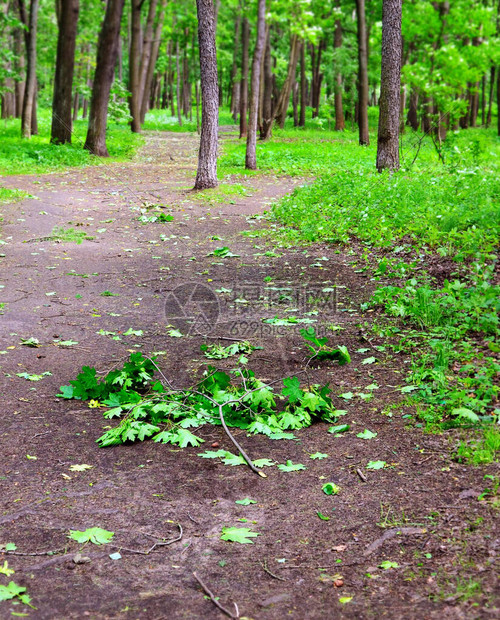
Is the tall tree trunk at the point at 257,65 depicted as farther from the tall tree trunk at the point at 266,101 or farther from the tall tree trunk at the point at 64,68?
the tall tree trunk at the point at 266,101

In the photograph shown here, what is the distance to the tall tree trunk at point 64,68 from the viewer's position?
20.1 meters

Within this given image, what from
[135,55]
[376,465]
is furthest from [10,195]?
[135,55]

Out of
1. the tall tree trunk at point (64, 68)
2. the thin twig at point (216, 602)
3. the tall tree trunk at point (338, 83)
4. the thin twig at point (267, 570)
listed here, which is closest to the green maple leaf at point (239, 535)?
the thin twig at point (267, 570)

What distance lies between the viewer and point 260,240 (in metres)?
10.4

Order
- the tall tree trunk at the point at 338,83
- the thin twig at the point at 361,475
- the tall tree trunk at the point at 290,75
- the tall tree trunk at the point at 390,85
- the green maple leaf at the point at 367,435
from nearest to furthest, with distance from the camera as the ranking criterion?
the thin twig at the point at 361,475 → the green maple leaf at the point at 367,435 → the tall tree trunk at the point at 390,85 → the tall tree trunk at the point at 290,75 → the tall tree trunk at the point at 338,83

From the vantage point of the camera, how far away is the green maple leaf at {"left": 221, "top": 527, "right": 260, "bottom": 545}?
3203 mm

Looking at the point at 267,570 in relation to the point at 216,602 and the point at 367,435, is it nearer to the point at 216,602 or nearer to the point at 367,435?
the point at 216,602

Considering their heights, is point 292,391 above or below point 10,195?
below

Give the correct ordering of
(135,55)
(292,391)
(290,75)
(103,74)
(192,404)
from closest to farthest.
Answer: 1. (292,391)
2. (192,404)
3. (103,74)
4. (290,75)
5. (135,55)

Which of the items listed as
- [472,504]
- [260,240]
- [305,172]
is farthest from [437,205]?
[305,172]

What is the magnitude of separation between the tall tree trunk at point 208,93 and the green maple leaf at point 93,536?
11.3 meters

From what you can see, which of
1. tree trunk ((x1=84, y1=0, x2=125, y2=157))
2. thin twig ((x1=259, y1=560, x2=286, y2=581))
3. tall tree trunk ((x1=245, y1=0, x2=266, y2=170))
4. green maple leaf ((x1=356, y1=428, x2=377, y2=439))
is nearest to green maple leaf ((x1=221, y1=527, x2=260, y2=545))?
thin twig ((x1=259, y1=560, x2=286, y2=581))

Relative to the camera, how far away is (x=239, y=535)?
3.25 metres

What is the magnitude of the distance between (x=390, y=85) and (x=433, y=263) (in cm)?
682
